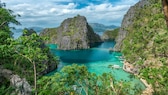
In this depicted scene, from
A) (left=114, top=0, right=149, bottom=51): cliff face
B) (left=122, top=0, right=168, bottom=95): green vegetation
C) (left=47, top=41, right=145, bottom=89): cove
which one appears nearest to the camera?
(left=122, top=0, right=168, bottom=95): green vegetation

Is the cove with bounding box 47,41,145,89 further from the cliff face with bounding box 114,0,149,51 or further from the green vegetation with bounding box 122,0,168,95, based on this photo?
the cliff face with bounding box 114,0,149,51

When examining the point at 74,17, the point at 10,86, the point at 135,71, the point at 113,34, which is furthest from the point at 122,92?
the point at 113,34

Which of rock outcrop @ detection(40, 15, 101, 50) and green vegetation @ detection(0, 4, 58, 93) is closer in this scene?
green vegetation @ detection(0, 4, 58, 93)

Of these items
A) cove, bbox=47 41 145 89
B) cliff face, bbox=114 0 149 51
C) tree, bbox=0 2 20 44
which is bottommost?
cove, bbox=47 41 145 89

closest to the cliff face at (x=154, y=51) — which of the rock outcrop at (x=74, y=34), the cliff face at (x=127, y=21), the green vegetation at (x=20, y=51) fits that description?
the green vegetation at (x=20, y=51)

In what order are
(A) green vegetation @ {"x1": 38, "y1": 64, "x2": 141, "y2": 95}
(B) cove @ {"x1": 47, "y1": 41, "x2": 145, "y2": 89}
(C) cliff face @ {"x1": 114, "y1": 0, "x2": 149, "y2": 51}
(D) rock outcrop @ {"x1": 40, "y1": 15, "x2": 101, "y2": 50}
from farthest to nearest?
(D) rock outcrop @ {"x1": 40, "y1": 15, "x2": 101, "y2": 50}, (C) cliff face @ {"x1": 114, "y1": 0, "x2": 149, "y2": 51}, (B) cove @ {"x1": 47, "y1": 41, "x2": 145, "y2": 89}, (A) green vegetation @ {"x1": 38, "y1": 64, "x2": 141, "y2": 95}

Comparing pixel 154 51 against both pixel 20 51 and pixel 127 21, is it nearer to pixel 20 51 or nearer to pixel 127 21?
pixel 20 51

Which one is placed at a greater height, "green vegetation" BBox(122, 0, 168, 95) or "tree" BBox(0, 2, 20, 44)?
"tree" BBox(0, 2, 20, 44)

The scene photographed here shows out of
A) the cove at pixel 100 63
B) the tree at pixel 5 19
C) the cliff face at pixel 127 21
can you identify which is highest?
the tree at pixel 5 19

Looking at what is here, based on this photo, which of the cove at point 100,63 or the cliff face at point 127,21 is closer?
the cove at point 100,63

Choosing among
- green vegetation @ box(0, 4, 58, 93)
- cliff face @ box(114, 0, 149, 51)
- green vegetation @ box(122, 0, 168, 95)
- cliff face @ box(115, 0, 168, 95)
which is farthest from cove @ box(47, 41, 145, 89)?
green vegetation @ box(0, 4, 58, 93)

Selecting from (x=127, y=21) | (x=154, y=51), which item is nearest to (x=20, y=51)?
(x=154, y=51)

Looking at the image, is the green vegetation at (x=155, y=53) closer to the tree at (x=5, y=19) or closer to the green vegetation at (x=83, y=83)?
the green vegetation at (x=83, y=83)
